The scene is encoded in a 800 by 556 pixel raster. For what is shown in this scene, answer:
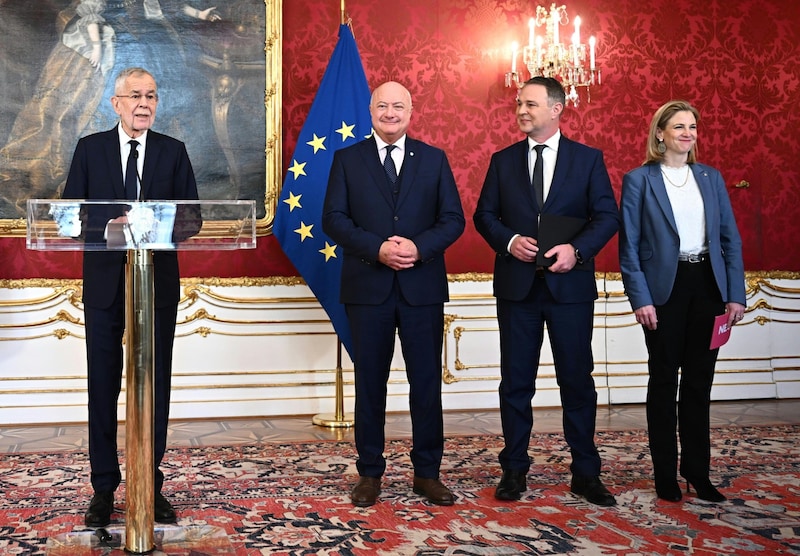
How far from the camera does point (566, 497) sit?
3641mm

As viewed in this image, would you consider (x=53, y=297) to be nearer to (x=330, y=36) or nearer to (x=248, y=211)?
(x=330, y=36)

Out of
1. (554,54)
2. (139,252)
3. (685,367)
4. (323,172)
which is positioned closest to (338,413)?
(323,172)

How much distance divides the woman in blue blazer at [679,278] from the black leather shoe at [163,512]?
6.13 feet

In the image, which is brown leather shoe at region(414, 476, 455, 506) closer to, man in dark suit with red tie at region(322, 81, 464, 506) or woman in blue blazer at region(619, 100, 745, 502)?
man in dark suit with red tie at region(322, 81, 464, 506)

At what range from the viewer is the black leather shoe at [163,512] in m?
3.33

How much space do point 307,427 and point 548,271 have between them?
7.19 ft

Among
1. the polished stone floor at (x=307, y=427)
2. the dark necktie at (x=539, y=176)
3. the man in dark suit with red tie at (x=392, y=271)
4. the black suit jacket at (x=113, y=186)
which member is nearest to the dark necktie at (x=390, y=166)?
the man in dark suit with red tie at (x=392, y=271)

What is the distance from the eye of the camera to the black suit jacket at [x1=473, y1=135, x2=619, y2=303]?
145 inches

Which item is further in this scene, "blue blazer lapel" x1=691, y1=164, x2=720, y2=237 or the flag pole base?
the flag pole base

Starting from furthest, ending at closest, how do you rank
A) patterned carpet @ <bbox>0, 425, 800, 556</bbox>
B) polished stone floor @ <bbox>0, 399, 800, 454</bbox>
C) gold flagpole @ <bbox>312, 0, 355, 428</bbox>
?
gold flagpole @ <bbox>312, 0, 355, 428</bbox>
polished stone floor @ <bbox>0, 399, 800, 454</bbox>
patterned carpet @ <bbox>0, 425, 800, 556</bbox>

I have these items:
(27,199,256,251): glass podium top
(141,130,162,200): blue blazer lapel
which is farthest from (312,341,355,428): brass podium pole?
(27,199,256,251): glass podium top

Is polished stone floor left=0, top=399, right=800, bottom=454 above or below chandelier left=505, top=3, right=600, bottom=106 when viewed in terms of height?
below

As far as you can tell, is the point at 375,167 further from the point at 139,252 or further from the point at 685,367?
the point at 685,367

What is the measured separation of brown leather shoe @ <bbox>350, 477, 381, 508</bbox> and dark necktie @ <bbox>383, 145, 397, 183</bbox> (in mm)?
1212
